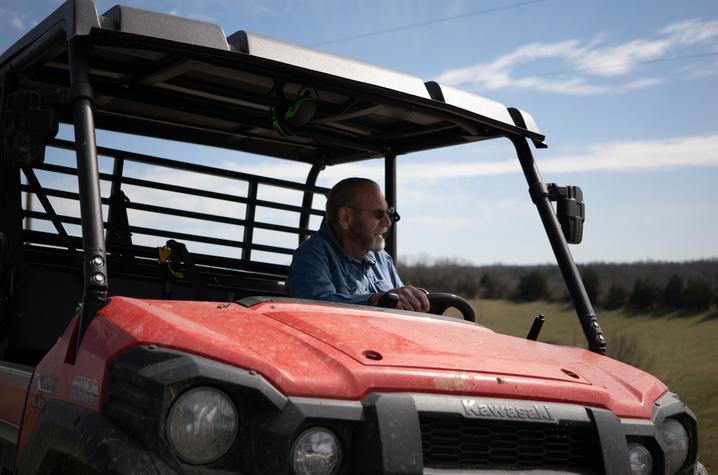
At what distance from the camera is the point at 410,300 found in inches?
147

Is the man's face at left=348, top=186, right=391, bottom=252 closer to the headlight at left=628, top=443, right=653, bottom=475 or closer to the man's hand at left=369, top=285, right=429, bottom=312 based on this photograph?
the man's hand at left=369, top=285, right=429, bottom=312

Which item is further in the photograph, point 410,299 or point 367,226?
point 367,226

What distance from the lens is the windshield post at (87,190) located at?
285cm

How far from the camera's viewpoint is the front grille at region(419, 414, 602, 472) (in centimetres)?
254

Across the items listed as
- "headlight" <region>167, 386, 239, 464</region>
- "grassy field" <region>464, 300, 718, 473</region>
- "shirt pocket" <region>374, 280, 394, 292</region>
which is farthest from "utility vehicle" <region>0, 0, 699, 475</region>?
"grassy field" <region>464, 300, 718, 473</region>

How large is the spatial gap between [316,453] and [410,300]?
4.68 feet

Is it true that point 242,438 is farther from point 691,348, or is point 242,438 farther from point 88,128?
point 691,348

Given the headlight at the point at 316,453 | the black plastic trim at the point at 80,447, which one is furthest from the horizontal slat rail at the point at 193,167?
the headlight at the point at 316,453

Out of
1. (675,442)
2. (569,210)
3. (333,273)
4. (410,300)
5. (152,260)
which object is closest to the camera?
(675,442)

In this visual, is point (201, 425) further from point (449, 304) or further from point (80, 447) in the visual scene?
point (449, 304)

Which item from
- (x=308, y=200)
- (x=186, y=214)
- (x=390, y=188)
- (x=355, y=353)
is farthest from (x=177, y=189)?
(x=355, y=353)

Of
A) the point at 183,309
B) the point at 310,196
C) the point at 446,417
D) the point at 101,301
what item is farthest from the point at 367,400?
the point at 310,196

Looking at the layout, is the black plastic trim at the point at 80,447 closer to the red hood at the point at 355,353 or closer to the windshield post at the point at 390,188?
the red hood at the point at 355,353

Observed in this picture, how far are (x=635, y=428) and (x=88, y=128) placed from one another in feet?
6.79
